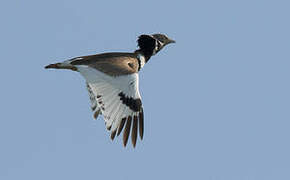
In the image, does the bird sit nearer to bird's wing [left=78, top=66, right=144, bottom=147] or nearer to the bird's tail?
bird's wing [left=78, top=66, right=144, bottom=147]

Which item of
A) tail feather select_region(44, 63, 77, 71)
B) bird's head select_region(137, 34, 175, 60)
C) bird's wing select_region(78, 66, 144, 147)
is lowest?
bird's wing select_region(78, 66, 144, 147)

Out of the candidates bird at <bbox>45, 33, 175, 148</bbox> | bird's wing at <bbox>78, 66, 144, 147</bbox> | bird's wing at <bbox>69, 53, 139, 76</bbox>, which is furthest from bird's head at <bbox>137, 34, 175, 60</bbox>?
bird's wing at <bbox>78, 66, 144, 147</bbox>

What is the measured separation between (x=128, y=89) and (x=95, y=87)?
2.74 ft

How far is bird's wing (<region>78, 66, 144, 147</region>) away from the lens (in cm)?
1855

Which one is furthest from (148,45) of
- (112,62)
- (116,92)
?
(116,92)

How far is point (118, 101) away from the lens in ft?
61.4

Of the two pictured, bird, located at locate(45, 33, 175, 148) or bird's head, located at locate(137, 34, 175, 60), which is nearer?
bird, located at locate(45, 33, 175, 148)

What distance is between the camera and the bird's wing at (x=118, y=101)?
1855cm

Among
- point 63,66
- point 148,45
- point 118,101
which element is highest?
point 148,45

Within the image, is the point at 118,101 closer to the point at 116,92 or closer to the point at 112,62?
the point at 116,92

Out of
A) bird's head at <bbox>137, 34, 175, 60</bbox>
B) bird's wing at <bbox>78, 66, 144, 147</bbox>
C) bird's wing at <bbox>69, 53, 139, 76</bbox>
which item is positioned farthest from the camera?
bird's head at <bbox>137, 34, 175, 60</bbox>

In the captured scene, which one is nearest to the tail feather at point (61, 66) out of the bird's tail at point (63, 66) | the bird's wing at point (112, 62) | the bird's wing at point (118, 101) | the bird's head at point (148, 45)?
the bird's tail at point (63, 66)

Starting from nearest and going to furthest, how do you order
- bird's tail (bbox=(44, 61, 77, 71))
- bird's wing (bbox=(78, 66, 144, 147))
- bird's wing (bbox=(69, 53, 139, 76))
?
bird's wing (bbox=(78, 66, 144, 147)) < bird's wing (bbox=(69, 53, 139, 76)) < bird's tail (bbox=(44, 61, 77, 71))

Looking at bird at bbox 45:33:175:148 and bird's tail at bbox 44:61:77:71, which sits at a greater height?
bird's tail at bbox 44:61:77:71
